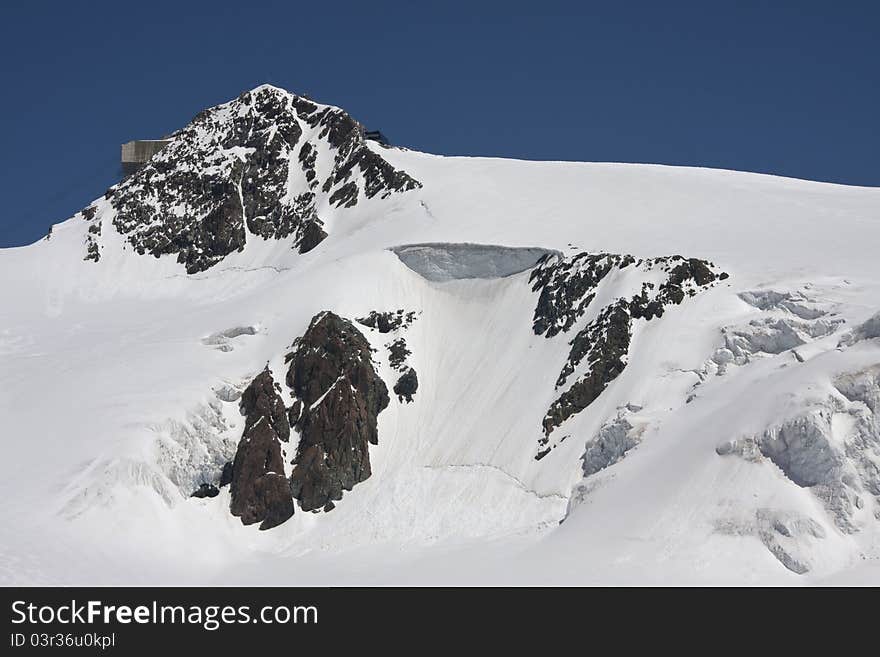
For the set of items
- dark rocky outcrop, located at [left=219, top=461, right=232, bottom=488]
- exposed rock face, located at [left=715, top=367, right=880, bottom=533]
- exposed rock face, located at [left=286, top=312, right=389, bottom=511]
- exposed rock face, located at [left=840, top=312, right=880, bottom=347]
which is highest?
exposed rock face, located at [left=286, top=312, right=389, bottom=511]

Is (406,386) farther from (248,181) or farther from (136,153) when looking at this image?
(136,153)

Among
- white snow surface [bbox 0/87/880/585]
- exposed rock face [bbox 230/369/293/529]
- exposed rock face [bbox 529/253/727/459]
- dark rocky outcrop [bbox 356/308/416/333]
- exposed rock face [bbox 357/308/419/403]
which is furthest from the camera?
dark rocky outcrop [bbox 356/308/416/333]

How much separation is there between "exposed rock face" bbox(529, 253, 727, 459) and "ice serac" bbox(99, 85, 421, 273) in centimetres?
2307

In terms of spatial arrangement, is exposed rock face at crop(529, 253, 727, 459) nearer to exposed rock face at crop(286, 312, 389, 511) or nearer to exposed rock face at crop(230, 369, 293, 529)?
exposed rock face at crop(286, 312, 389, 511)

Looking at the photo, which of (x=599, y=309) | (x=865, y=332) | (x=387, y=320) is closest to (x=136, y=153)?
(x=387, y=320)

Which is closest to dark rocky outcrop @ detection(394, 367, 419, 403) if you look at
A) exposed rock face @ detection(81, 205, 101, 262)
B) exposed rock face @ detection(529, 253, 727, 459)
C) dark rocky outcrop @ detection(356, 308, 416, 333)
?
dark rocky outcrop @ detection(356, 308, 416, 333)

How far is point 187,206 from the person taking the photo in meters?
112

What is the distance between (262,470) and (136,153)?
182 ft

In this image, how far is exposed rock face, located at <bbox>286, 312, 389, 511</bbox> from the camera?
3081 inches

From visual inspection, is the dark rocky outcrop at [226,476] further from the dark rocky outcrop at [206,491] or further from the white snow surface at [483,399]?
the white snow surface at [483,399]

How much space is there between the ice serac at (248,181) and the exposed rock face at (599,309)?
23067 millimetres

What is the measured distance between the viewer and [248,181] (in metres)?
113

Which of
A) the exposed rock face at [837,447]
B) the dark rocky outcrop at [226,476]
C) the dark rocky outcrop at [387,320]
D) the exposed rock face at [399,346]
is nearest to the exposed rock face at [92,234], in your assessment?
the dark rocky outcrop at [387,320]

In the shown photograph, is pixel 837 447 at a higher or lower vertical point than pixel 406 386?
lower
